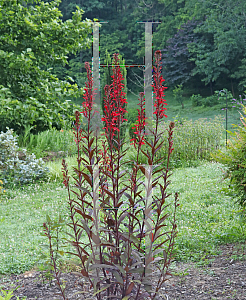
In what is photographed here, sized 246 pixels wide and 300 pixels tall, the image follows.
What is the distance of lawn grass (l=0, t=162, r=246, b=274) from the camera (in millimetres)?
2926

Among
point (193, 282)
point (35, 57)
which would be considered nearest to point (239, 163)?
point (193, 282)

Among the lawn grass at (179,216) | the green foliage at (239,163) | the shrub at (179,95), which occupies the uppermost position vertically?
the shrub at (179,95)

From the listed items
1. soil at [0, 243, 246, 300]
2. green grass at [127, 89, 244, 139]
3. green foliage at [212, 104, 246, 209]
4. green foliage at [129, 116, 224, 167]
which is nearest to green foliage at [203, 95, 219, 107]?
green grass at [127, 89, 244, 139]

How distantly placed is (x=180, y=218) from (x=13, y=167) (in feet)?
12.0

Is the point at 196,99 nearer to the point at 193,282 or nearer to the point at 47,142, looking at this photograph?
the point at 47,142

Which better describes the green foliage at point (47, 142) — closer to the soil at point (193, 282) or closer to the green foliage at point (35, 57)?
the green foliage at point (35, 57)

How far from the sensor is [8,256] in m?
2.92

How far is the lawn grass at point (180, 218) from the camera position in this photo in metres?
2.93

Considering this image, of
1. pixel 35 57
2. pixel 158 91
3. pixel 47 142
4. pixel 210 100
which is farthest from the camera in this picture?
pixel 210 100

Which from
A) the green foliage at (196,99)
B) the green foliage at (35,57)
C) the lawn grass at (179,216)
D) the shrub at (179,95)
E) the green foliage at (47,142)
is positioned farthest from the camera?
the green foliage at (196,99)

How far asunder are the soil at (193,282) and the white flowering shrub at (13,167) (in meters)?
3.54

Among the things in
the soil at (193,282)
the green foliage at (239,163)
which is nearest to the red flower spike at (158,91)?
the soil at (193,282)

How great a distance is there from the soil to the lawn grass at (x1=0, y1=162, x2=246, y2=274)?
0.15 meters

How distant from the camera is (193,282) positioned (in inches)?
92.7
